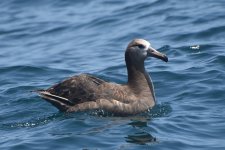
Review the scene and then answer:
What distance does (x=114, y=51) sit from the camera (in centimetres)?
1998

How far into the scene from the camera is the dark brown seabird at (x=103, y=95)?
14.4m

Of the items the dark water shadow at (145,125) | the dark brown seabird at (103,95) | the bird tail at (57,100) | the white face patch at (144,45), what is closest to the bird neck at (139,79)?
the dark brown seabird at (103,95)

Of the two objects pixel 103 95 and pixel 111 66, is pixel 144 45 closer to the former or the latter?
pixel 103 95

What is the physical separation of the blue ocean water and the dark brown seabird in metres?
0.19

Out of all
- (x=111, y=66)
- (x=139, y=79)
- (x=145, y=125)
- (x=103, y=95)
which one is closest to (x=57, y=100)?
(x=103, y=95)

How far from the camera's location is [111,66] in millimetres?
Answer: 18406

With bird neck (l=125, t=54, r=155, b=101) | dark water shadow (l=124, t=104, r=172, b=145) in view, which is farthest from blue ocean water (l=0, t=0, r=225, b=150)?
bird neck (l=125, t=54, r=155, b=101)

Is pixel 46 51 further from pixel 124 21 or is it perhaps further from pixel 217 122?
pixel 217 122

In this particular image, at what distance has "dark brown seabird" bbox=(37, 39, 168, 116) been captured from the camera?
14.4 m

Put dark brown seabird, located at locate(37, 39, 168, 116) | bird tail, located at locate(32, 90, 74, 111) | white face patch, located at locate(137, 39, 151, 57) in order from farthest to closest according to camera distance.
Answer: white face patch, located at locate(137, 39, 151, 57), bird tail, located at locate(32, 90, 74, 111), dark brown seabird, located at locate(37, 39, 168, 116)

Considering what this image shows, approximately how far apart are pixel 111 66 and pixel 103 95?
13.0 feet

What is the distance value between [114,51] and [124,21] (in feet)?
9.68

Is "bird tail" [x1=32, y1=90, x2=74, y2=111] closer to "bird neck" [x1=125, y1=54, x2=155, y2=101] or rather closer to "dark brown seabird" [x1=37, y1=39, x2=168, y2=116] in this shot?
"dark brown seabird" [x1=37, y1=39, x2=168, y2=116]

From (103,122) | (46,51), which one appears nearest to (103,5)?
(46,51)
